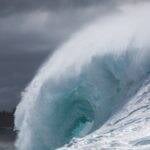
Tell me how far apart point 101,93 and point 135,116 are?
4.63 metres

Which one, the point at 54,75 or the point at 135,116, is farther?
the point at 54,75

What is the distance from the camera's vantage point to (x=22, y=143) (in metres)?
30.7

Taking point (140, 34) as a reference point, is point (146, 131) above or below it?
below

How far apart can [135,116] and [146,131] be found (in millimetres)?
3140

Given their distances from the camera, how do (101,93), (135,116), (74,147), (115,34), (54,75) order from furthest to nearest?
(115,34) → (54,75) → (101,93) → (135,116) → (74,147)

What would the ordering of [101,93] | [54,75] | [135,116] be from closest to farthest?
[135,116], [101,93], [54,75]

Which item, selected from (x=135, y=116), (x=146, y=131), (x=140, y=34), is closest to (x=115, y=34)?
(x=140, y=34)

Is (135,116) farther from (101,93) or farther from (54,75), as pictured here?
(54,75)

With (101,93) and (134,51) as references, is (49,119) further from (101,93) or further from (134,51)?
(134,51)

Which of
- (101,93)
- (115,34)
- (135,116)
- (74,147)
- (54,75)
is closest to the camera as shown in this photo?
(74,147)

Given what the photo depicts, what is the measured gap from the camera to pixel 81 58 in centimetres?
3180

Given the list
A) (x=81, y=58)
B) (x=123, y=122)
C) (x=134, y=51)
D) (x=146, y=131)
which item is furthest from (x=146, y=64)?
(x=146, y=131)

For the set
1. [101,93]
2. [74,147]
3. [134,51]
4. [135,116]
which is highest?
[134,51]

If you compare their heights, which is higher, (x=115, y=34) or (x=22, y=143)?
(x=115, y=34)
